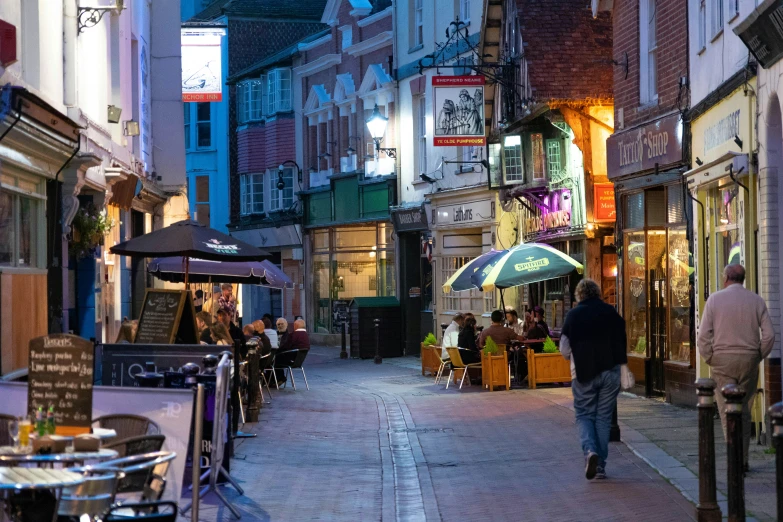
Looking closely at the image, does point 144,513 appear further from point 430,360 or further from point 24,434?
point 430,360

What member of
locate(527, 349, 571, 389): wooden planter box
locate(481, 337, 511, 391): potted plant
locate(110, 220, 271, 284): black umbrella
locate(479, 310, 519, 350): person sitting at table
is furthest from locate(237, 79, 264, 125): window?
locate(110, 220, 271, 284): black umbrella

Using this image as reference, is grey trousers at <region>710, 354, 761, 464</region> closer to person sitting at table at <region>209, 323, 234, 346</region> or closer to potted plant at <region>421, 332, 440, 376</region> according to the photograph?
person sitting at table at <region>209, 323, 234, 346</region>

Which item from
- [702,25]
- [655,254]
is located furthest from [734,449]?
[655,254]

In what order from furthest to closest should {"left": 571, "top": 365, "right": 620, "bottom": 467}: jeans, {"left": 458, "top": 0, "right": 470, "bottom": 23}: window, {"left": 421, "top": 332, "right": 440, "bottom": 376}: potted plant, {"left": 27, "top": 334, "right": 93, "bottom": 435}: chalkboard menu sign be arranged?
{"left": 458, "top": 0, "right": 470, "bottom": 23}: window
{"left": 421, "top": 332, "right": 440, "bottom": 376}: potted plant
{"left": 571, "top": 365, "right": 620, "bottom": 467}: jeans
{"left": 27, "top": 334, "right": 93, "bottom": 435}: chalkboard menu sign

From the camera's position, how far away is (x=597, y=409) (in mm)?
11555

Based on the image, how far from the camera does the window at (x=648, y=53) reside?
1925 centimetres

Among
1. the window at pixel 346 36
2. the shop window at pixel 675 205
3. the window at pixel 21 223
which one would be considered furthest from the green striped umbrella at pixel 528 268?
the window at pixel 346 36

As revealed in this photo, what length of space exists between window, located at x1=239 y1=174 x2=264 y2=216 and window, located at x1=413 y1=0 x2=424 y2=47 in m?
12.7

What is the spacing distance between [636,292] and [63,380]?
1392cm

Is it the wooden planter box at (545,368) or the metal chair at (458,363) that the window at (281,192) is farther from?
the wooden planter box at (545,368)

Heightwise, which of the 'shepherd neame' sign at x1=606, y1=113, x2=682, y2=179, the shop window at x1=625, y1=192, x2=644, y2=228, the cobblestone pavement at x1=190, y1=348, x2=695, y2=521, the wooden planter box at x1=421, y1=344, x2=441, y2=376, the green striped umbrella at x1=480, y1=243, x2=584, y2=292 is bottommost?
the cobblestone pavement at x1=190, y1=348, x2=695, y2=521

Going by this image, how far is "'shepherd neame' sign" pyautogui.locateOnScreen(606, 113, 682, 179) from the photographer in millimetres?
17891

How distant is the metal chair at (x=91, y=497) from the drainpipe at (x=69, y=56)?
1003 cm

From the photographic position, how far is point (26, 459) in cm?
664
